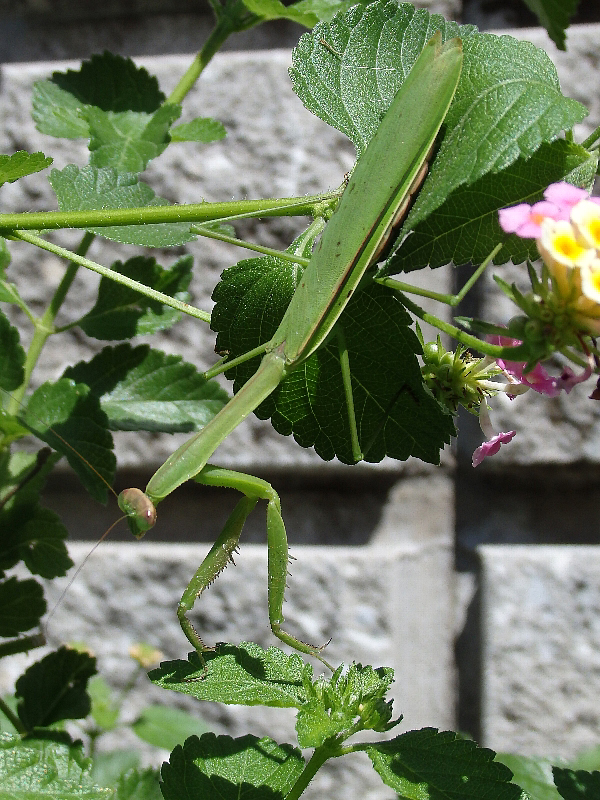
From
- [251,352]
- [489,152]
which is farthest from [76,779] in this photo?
[489,152]

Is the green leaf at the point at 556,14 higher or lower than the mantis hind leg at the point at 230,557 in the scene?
higher

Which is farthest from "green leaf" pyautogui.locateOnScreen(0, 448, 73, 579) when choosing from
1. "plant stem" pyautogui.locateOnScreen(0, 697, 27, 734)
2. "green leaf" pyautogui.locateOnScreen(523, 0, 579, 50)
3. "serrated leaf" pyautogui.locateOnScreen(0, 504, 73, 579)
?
"green leaf" pyautogui.locateOnScreen(523, 0, 579, 50)

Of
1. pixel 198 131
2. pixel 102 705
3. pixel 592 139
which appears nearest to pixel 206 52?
pixel 198 131

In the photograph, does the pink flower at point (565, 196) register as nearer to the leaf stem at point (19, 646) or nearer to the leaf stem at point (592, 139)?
the leaf stem at point (592, 139)

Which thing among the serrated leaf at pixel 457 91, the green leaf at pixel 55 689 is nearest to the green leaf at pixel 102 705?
the green leaf at pixel 55 689

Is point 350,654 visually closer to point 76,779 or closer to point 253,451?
point 253,451

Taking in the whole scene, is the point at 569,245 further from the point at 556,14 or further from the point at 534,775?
the point at 534,775
